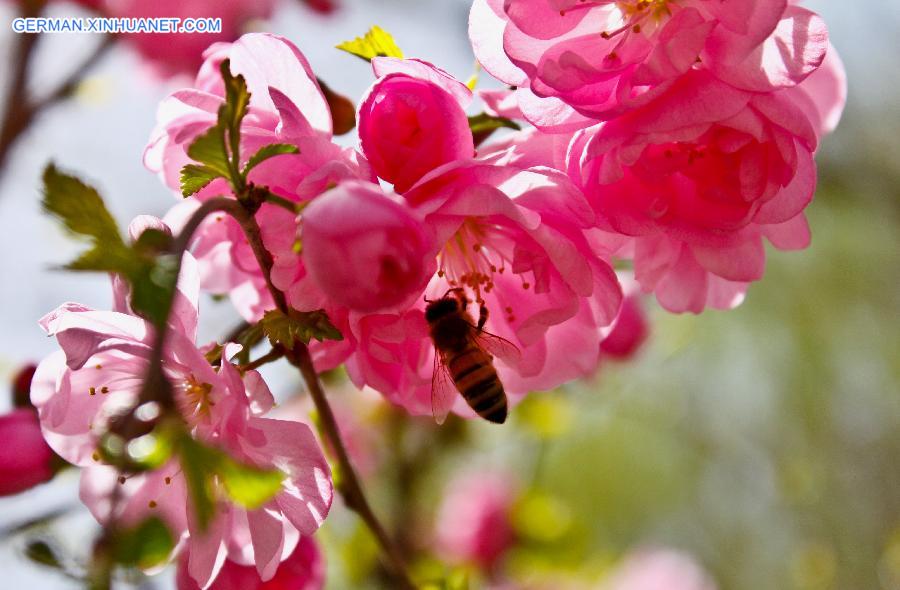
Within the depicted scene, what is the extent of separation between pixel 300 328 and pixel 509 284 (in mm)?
238

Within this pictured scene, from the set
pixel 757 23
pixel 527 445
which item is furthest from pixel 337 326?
pixel 527 445

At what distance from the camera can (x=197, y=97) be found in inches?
25.8

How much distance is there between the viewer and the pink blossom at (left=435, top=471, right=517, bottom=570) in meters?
2.04

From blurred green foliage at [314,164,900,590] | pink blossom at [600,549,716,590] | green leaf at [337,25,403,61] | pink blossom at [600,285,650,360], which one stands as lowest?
blurred green foliage at [314,164,900,590]

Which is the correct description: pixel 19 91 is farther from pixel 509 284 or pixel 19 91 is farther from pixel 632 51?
pixel 632 51

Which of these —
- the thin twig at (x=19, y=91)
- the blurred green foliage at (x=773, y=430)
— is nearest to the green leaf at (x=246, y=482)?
the thin twig at (x=19, y=91)

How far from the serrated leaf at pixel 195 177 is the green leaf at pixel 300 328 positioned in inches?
4.1

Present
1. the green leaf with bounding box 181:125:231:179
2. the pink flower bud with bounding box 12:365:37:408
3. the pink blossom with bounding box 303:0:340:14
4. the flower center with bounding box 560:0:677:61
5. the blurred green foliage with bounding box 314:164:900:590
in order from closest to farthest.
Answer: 1. the green leaf with bounding box 181:125:231:179
2. the flower center with bounding box 560:0:677:61
3. the pink flower bud with bounding box 12:365:37:408
4. the pink blossom with bounding box 303:0:340:14
5. the blurred green foliage with bounding box 314:164:900:590

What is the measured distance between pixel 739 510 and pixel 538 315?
3011 mm

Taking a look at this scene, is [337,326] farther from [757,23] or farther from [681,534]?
[681,534]

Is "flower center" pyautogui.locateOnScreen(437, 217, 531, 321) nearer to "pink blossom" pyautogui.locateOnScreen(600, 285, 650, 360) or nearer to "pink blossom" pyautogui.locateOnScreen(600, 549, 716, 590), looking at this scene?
"pink blossom" pyautogui.locateOnScreen(600, 285, 650, 360)

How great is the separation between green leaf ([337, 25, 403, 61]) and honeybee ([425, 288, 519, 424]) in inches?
8.0

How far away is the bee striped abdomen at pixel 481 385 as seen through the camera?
2.39 ft

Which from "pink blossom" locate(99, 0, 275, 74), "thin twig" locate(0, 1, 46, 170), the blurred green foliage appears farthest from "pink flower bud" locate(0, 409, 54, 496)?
the blurred green foliage
